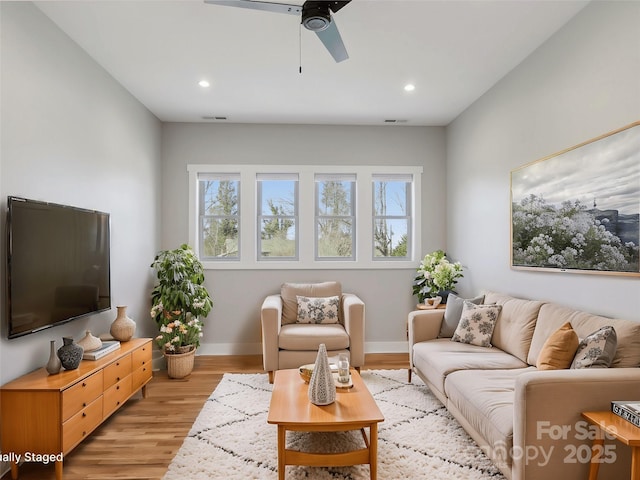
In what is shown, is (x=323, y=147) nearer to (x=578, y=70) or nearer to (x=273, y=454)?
(x=578, y=70)

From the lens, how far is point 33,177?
2592mm

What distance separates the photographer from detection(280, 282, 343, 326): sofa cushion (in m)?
4.61

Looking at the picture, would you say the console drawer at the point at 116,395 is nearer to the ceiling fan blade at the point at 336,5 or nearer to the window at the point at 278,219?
the window at the point at 278,219

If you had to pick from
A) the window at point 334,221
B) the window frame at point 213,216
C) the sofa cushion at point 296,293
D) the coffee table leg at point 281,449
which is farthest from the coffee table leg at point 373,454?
the window frame at point 213,216

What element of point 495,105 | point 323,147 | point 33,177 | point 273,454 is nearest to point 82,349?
point 33,177

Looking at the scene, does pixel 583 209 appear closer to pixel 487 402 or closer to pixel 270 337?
pixel 487 402

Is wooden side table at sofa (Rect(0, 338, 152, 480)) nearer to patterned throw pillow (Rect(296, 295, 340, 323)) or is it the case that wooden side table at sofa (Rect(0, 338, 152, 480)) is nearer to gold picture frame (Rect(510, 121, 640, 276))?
patterned throw pillow (Rect(296, 295, 340, 323))

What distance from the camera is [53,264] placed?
269 centimetres

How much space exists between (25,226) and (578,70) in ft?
12.1

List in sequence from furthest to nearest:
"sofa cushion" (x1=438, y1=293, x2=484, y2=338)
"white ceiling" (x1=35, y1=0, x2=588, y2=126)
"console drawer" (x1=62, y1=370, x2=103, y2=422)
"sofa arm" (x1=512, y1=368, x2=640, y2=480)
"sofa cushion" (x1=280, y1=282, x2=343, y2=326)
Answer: "sofa cushion" (x1=280, y1=282, x2=343, y2=326) → "sofa cushion" (x1=438, y1=293, x2=484, y2=338) → "white ceiling" (x1=35, y1=0, x2=588, y2=126) → "console drawer" (x1=62, y1=370, x2=103, y2=422) → "sofa arm" (x1=512, y1=368, x2=640, y2=480)

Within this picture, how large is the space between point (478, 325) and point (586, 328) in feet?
3.27

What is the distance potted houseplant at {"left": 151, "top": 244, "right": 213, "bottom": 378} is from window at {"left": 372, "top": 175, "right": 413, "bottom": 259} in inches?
90.0

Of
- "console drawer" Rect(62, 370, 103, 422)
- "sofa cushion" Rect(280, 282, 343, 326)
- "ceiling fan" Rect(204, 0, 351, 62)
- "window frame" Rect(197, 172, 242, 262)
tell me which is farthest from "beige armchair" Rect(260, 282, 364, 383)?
"ceiling fan" Rect(204, 0, 351, 62)

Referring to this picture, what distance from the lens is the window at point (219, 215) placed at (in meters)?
5.15
